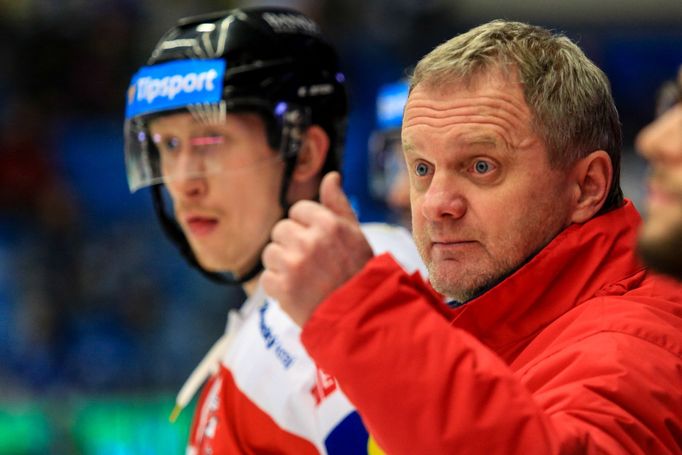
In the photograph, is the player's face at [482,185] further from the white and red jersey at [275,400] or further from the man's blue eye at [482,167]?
the white and red jersey at [275,400]

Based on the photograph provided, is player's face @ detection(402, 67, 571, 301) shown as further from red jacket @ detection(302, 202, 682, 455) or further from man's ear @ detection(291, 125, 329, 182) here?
man's ear @ detection(291, 125, 329, 182)

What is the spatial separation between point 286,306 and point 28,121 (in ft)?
23.5

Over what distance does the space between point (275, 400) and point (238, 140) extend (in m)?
0.76

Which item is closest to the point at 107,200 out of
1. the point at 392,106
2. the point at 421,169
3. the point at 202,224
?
the point at 392,106

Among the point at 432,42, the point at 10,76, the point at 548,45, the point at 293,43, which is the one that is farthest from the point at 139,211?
the point at 548,45

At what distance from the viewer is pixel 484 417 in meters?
1.45

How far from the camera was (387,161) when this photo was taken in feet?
16.3

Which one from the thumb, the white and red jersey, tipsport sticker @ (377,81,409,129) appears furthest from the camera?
tipsport sticker @ (377,81,409,129)

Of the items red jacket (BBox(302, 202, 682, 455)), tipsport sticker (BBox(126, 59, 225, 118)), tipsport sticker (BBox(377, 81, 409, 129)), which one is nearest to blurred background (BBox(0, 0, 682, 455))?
tipsport sticker (BBox(377, 81, 409, 129))

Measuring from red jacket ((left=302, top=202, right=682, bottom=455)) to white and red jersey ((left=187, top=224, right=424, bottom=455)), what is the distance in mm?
798

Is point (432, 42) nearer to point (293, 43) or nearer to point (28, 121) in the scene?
point (28, 121)

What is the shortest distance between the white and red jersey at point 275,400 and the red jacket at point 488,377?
80cm

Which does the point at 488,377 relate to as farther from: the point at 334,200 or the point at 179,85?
the point at 179,85

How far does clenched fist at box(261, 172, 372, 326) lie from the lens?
1533 millimetres
